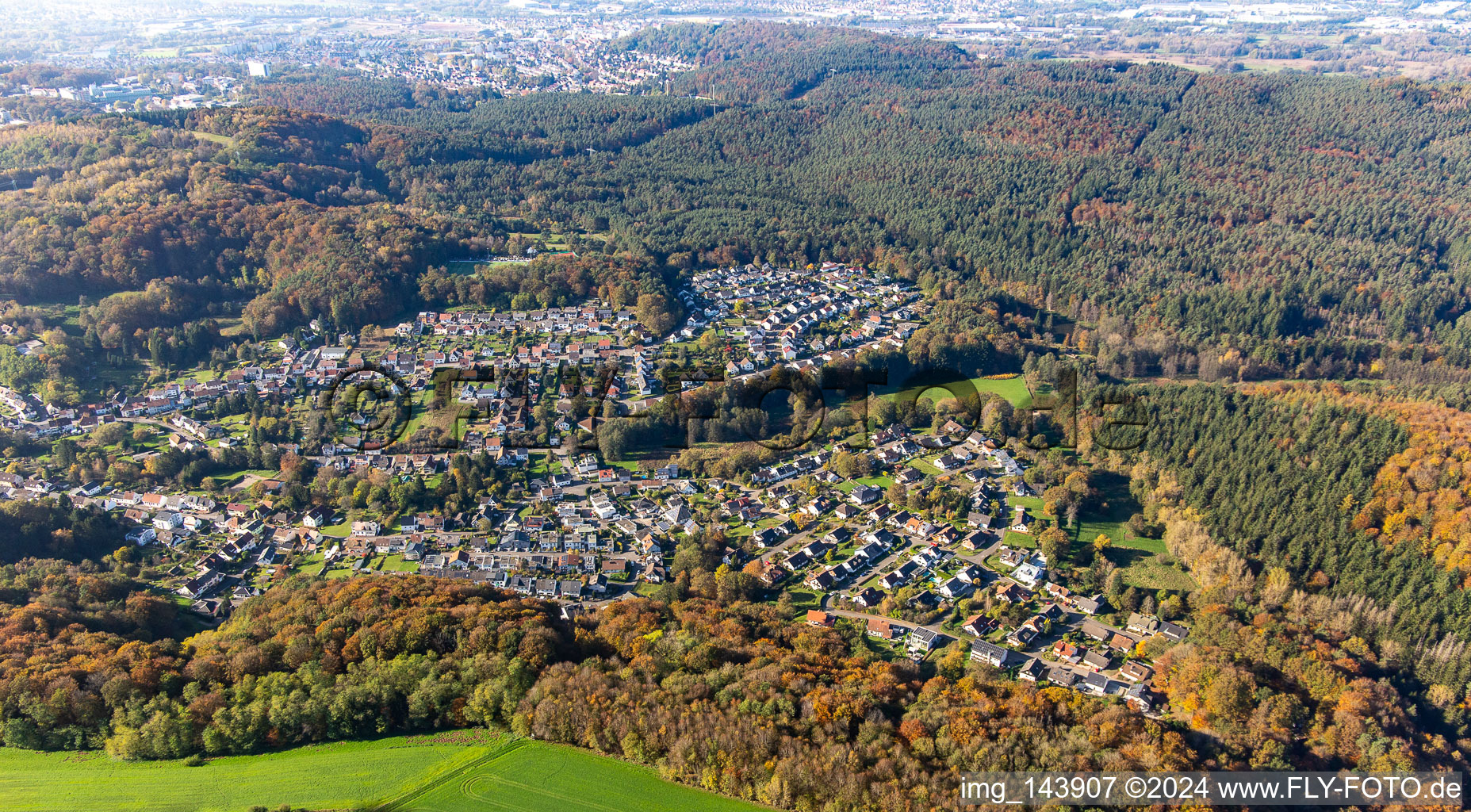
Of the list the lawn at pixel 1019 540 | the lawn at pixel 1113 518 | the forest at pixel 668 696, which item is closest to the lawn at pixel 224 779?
the forest at pixel 668 696

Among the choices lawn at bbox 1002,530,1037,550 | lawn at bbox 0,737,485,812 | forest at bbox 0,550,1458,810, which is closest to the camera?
lawn at bbox 0,737,485,812

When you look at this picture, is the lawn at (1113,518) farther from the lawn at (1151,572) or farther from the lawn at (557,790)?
the lawn at (557,790)

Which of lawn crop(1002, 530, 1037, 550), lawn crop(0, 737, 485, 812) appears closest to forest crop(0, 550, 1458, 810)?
lawn crop(0, 737, 485, 812)

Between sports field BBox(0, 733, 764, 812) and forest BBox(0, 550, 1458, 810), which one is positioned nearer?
sports field BBox(0, 733, 764, 812)

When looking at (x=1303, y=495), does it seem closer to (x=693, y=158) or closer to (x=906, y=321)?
(x=906, y=321)

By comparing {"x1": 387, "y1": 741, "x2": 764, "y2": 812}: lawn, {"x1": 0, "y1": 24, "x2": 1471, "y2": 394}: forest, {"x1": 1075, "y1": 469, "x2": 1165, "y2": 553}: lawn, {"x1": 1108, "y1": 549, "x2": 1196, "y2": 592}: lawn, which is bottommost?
{"x1": 1108, "y1": 549, "x2": 1196, "y2": 592}: lawn

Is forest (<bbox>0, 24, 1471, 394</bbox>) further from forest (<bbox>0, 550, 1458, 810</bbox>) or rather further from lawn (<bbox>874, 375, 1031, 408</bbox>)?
forest (<bbox>0, 550, 1458, 810</bbox>)

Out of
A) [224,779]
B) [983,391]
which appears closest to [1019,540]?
[983,391]
